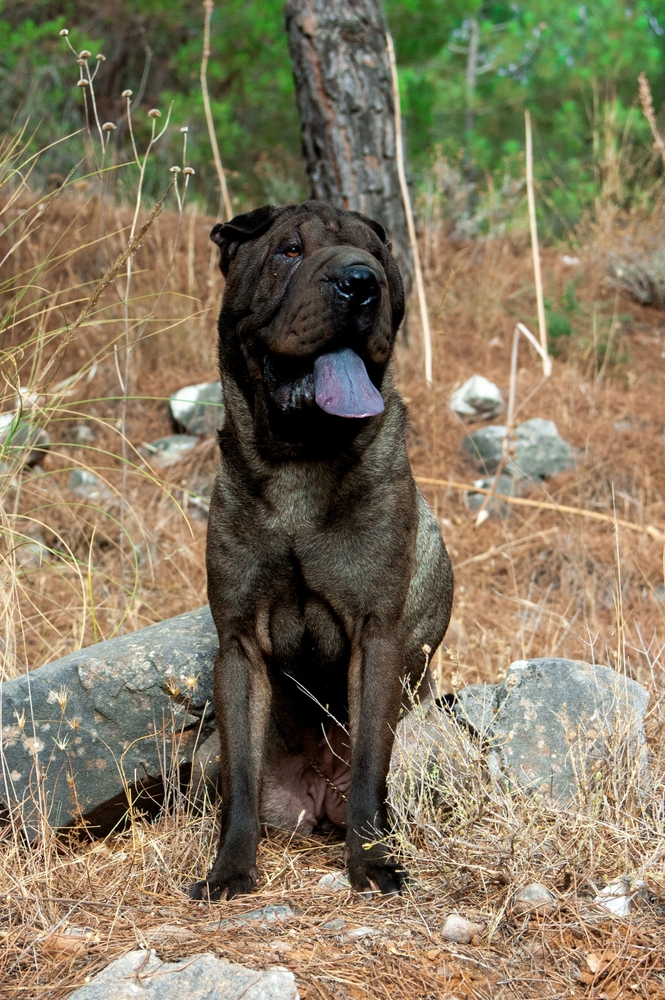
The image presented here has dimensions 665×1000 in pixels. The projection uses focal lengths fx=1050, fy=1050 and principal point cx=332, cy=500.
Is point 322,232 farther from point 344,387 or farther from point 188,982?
point 188,982

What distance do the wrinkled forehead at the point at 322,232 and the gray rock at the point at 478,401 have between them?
4.07m

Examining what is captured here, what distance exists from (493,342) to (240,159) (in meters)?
10.3

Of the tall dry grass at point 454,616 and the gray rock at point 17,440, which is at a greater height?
the gray rock at point 17,440

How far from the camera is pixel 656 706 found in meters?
3.66

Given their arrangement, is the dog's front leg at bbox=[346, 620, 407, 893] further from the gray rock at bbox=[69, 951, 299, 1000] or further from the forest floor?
the gray rock at bbox=[69, 951, 299, 1000]

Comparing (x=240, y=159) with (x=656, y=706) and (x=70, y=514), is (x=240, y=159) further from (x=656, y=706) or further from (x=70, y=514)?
(x=656, y=706)

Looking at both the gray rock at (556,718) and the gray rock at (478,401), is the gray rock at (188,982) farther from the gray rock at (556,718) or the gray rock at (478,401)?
the gray rock at (478,401)

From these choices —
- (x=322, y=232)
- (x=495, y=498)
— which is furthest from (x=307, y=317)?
(x=495, y=498)

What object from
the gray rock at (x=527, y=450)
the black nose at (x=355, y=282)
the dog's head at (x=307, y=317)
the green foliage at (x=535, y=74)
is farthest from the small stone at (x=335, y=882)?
the green foliage at (x=535, y=74)

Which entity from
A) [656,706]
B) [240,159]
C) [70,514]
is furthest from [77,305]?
[240,159]

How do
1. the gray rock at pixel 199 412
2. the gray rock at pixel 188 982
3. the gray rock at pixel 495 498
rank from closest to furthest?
the gray rock at pixel 188 982 < the gray rock at pixel 495 498 < the gray rock at pixel 199 412

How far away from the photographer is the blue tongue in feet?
10.5

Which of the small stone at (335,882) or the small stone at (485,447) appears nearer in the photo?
the small stone at (335,882)

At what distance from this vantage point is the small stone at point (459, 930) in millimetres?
2701
